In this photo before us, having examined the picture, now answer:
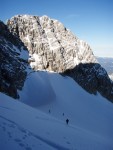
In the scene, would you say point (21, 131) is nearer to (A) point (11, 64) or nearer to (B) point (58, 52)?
(A) point (11, 64)

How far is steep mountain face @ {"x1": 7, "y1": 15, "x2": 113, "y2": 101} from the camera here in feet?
305

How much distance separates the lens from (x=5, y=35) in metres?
76.3

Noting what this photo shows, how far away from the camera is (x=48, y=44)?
97625 mm

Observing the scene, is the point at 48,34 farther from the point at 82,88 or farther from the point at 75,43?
the point at 82,88

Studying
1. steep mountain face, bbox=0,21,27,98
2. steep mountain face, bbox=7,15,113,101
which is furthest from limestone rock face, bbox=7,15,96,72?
steep mountain face, bbox=0,21,27,98

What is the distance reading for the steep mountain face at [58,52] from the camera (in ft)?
305

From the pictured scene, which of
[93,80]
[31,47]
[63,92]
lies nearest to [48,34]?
[31,47]

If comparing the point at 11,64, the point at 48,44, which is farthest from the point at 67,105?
the point at 48,44

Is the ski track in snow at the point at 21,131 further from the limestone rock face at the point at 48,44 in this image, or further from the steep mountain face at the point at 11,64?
the limestone rock face at the point at 48,44

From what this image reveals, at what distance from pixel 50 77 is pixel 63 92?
894 cm

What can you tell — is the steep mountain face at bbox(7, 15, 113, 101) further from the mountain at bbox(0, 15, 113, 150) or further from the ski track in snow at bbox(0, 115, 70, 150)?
the ski track in snow at bbox(0, 115, 70, 150)

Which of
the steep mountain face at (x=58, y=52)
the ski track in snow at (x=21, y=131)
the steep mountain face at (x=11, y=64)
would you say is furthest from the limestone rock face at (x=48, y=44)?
the ski track in snow at (x=21, y=131)

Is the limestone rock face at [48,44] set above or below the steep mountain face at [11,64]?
above

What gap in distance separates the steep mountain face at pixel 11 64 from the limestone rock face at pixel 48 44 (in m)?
9.67
